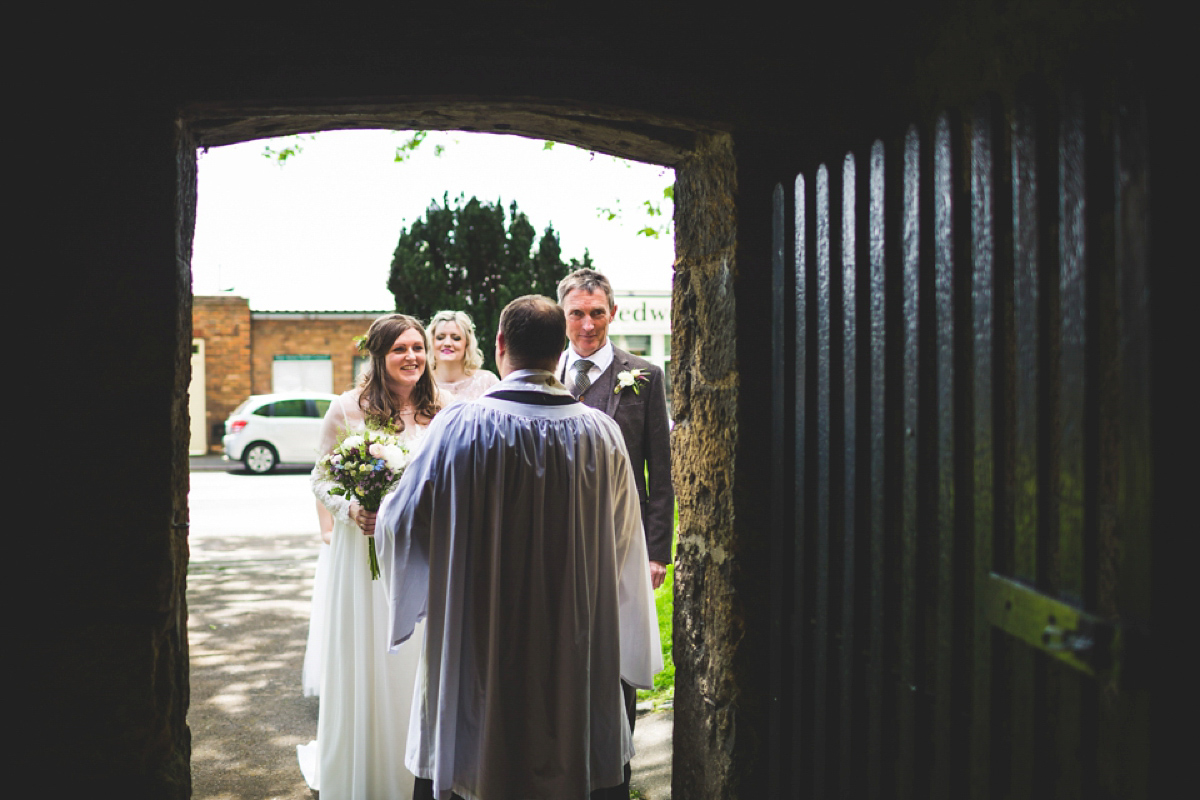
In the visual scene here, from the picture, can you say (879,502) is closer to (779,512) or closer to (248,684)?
(779,512)

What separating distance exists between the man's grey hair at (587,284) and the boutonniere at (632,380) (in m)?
0.38

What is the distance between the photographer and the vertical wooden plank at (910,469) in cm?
178

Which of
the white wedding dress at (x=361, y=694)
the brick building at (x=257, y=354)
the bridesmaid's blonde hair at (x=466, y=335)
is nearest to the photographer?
the white wedding dress at (x=361, y=694)

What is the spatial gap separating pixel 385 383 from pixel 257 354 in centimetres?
2101

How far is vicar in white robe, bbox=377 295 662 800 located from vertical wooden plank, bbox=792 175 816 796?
0.73m

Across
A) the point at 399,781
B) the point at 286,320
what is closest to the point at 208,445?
the point at 286,320

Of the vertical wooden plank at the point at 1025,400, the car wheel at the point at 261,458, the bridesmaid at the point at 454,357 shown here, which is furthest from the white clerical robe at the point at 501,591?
the car wheel at the point at 261,458

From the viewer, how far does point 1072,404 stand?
136 cm

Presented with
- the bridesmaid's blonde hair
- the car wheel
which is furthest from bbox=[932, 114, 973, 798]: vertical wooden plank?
the car wheel

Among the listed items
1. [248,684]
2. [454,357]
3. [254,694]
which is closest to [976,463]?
[454,357]

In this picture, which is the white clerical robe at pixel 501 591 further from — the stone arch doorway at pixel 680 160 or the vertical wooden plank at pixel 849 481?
the vertical wooden plank at pixel 849 481

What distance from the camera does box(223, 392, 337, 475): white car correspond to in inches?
687

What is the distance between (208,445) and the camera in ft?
73.2

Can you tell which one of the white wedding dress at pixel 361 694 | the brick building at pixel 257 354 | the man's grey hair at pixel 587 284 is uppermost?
the brick building at pixel 257 354
